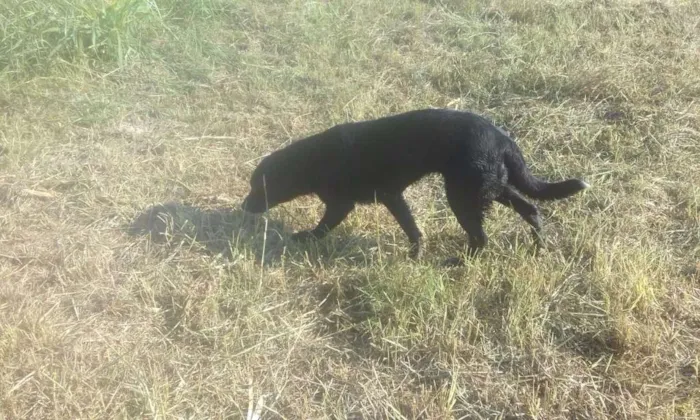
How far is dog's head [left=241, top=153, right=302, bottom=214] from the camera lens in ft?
13.3

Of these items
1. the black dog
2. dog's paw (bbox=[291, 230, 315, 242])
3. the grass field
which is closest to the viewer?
the grass field

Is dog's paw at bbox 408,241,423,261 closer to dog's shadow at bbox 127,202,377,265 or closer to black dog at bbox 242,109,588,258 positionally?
black dog at bbox 242,109,588,258

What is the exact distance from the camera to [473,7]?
690 cm

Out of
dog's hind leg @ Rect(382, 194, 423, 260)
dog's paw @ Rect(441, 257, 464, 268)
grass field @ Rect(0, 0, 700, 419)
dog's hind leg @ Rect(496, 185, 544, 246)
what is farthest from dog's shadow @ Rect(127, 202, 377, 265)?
dog's hind leg @ Rect(496, 185, 544, 246)

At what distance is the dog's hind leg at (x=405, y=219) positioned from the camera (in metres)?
3.89

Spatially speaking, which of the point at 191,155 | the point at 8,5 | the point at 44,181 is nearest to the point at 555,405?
the point at 191,155

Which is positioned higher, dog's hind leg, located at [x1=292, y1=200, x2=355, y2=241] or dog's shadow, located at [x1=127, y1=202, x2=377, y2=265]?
dog's hind leg, located at [x1=292, y1=200, x2=355, y2=241]

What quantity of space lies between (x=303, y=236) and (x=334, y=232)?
233mm

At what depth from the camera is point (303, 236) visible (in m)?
4.05

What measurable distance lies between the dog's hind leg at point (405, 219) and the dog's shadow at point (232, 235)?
26cm

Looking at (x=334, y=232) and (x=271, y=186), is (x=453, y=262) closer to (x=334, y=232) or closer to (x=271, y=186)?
(x=334, y=232)

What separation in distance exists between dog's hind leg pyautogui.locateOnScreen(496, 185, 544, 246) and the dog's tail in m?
0.14

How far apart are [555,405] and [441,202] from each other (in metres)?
1.86

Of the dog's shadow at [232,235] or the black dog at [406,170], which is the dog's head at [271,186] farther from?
the dog's shadow at [232,235]
